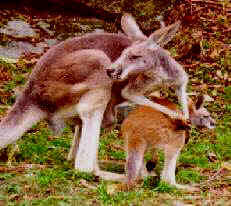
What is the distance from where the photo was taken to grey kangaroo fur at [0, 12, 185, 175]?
5359 mm

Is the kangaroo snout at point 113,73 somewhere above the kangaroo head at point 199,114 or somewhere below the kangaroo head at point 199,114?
above

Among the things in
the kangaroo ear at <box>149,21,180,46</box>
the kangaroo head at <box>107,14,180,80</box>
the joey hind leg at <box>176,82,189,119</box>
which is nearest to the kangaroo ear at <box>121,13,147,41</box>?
the kangaroo head at <box>107,14,180,80</box>

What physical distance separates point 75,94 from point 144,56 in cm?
73

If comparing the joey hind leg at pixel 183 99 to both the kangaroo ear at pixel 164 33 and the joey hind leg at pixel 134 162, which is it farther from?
the joey hind leg at pixel 134 162

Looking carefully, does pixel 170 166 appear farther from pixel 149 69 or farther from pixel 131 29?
pixel 131 29

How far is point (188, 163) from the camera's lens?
6188mm

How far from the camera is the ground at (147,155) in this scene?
15.2 ft

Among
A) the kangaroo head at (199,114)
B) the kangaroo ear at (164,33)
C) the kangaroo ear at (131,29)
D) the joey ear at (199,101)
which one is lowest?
the kangaroo head at (199,114)

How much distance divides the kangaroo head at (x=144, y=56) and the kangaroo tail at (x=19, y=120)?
0.83 meters

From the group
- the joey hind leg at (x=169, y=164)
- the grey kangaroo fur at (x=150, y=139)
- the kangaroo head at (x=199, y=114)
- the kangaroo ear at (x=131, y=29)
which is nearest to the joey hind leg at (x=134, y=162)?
the grey kangaroo fur at (x=150, y=139)

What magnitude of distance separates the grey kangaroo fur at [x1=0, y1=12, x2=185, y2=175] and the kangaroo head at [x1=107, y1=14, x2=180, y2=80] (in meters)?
0.04

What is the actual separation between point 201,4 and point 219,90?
3.25m

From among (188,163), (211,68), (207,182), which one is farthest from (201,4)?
(207,182)

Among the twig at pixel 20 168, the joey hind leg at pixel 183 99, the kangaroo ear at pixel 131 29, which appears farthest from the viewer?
the kangaroo ear at pixel 131 29
